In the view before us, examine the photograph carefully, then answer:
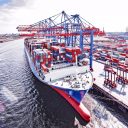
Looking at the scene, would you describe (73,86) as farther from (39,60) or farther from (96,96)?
(39,60)

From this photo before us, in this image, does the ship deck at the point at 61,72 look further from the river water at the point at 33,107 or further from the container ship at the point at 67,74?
the river water at the point at 33,107

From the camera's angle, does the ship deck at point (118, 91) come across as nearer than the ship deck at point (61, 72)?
Yes

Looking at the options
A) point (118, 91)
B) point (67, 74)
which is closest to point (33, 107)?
point (67, 74)

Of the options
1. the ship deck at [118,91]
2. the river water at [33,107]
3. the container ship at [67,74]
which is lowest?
the river water at [33,107]

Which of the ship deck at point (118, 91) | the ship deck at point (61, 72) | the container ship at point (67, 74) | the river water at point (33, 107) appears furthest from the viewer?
the ship deck at point (61, 72)

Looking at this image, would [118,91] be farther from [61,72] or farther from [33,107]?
[33,107]

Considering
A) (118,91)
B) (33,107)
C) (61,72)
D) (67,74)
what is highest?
(61,72)

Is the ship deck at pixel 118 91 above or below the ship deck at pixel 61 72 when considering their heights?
below

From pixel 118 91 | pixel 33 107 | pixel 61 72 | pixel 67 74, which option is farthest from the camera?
pixel 67 74

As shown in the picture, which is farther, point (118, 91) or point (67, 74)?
point (67, 74)

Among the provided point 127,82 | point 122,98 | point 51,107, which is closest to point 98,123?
A: point 122,98

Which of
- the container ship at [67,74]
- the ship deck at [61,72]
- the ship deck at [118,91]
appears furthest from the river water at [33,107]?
the ship deck at [118,91]
